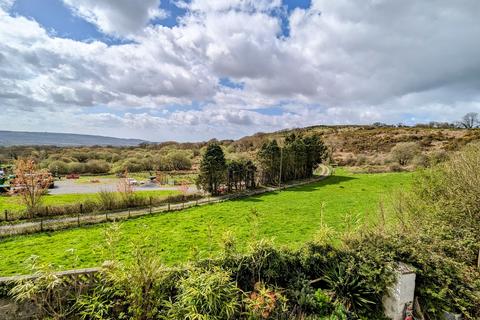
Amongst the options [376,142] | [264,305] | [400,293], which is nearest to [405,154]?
[376,142]

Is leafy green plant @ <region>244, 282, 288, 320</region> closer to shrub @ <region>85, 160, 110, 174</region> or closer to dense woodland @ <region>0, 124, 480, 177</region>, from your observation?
dense woodland @ <region>0, 124, 480, 177</region>

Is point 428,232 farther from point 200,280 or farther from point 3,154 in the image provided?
point 3,154

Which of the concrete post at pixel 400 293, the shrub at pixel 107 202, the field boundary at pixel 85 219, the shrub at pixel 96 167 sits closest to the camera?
the concrete post at pixel 400 293

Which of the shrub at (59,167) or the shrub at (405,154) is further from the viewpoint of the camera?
the shrub at (59,167)

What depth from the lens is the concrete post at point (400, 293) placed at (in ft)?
18.1

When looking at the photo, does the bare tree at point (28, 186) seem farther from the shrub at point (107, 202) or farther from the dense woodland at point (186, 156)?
the dense woodland at point (186, 156)

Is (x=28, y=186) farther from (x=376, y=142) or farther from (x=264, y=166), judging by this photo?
(x=376, y=142)

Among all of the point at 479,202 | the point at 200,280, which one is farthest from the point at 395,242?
the point at 200,280

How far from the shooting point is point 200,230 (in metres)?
15.3

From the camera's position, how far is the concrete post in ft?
18.1

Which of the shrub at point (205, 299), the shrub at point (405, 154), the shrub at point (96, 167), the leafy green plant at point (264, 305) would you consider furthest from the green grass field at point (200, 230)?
the shrub at point (96, 167)

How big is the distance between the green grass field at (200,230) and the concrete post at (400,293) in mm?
2674

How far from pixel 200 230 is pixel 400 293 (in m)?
11.6

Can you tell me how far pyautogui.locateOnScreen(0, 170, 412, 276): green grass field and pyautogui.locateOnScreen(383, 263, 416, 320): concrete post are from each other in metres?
2.67
